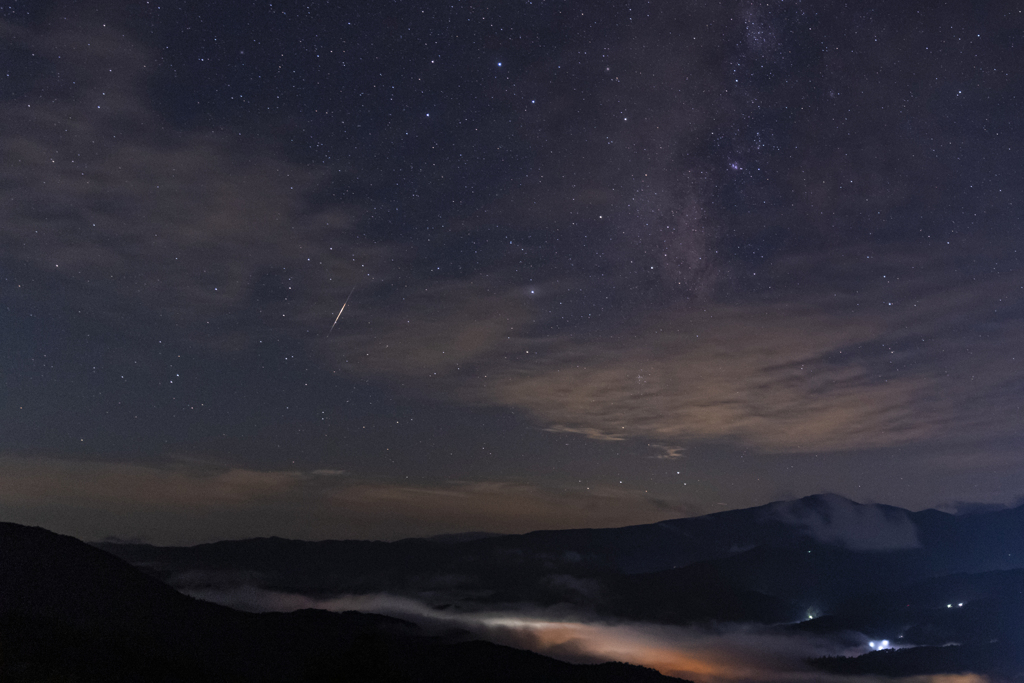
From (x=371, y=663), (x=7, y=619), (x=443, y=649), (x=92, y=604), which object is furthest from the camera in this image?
(x=443, y=649)

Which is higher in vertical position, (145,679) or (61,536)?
(61,536)

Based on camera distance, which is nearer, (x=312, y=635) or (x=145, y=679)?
(x=145, y=679)

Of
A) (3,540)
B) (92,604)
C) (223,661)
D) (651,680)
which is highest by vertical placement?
(3,540)

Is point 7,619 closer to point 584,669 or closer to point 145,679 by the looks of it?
point 145,679

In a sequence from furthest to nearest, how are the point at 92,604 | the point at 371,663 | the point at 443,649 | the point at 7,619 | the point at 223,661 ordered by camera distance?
the point at 443,649 < the point at 223,661 < the point at 92,604 < the point at 7,619 < the point at 371,663

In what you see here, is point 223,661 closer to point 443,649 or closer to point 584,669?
point 443,649

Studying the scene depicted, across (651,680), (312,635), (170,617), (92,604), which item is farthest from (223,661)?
(651,680)
